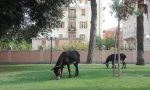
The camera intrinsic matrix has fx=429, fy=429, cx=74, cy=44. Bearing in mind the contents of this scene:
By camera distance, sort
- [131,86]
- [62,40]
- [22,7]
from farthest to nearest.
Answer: [62,40]
[22,7]
[131,86]

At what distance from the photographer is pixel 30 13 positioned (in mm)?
38500

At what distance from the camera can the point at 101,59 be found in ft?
199

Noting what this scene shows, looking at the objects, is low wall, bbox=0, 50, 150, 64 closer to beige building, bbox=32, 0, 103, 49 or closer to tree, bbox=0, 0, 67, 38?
tree, bbox=0, 0, 67, 38

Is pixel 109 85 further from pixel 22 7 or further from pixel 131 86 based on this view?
pixel 22 7

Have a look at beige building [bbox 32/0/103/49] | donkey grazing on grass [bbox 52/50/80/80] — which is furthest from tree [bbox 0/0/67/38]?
beige building [bbox 32/0/103/49]

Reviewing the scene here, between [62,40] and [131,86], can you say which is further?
[62,40]

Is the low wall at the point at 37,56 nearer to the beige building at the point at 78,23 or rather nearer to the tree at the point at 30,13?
the tree at the point at 30,13

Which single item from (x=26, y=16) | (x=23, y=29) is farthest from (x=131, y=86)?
(x=23, y=29)

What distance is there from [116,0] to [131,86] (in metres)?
6.36


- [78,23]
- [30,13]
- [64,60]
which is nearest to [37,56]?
[30,13]

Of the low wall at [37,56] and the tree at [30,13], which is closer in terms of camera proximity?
the tree at [30,13]

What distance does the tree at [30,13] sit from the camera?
33391mm

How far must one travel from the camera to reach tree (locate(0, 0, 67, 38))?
1315 inches

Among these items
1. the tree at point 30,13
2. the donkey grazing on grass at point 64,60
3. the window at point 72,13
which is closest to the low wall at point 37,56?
the tree at point 30,13
